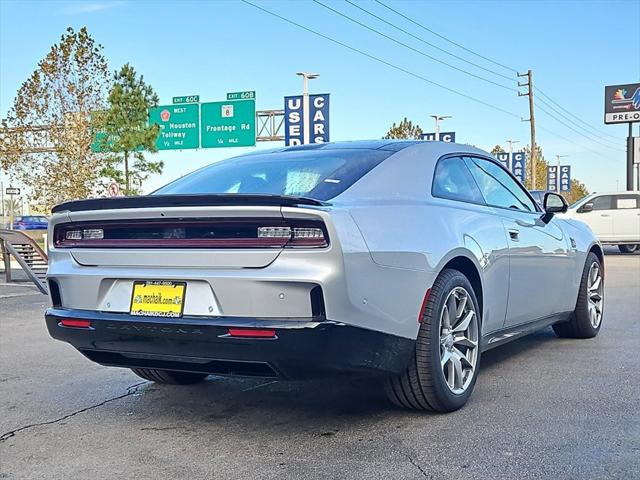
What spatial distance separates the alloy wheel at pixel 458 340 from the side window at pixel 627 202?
57.4 feet

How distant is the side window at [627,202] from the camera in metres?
19.9

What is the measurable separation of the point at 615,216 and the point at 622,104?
19116 mm

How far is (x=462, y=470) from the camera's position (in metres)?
3.07

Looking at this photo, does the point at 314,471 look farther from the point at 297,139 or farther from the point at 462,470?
the point at 297,139

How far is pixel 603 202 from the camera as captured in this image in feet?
66.5

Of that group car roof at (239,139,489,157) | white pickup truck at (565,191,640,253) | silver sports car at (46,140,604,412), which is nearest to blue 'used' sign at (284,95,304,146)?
white pickup truck at (565,191,640,253)

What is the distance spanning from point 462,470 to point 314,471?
62 cm

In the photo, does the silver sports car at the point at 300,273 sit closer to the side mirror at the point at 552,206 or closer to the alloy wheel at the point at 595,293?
the side mirror at the point at 552,206

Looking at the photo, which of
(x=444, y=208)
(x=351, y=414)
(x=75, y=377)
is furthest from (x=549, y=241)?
(x=75, y=377)

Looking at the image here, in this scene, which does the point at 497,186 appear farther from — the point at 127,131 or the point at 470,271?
the point at 127,131

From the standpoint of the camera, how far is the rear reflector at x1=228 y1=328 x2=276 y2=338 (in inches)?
124

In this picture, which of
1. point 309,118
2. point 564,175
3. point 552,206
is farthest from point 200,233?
point 564,175

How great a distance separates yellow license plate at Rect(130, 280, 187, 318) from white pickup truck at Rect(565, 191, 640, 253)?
59.3 ft

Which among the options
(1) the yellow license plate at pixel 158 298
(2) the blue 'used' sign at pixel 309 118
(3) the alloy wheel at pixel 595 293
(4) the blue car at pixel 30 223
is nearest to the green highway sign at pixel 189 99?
(2) the blue 'used' sign at pixel 309 118
